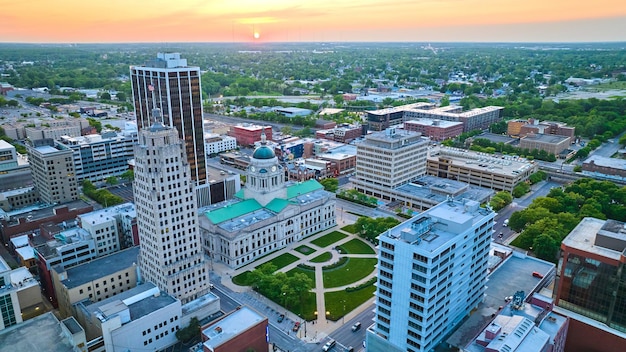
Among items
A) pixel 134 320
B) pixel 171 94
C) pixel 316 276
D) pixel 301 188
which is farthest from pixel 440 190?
pixel 134 320

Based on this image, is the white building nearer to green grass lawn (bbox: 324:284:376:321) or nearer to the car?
green grass lawn (bbox: 324:284:376:321)

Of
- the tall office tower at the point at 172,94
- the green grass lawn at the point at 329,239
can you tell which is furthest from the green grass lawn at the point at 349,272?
the tall office tower at the point at 172,94

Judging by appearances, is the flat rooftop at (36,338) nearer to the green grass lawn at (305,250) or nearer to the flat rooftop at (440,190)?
the green grass lawn at (305,250)

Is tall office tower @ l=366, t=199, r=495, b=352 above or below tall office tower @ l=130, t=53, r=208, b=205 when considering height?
below

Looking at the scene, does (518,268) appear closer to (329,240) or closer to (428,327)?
(428,327)

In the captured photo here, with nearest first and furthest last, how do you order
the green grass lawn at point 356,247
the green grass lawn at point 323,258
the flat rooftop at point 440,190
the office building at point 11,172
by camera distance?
the green grass lawn at point 323,258, the green grass lawn at point 356,247, the flat rooftop at point 440,190, the office building at point 11,172

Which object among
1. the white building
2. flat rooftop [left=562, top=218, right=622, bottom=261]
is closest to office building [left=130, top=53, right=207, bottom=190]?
the white building

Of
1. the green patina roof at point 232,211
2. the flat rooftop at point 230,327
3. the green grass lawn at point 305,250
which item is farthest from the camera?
the green grass lawn at point 305,250

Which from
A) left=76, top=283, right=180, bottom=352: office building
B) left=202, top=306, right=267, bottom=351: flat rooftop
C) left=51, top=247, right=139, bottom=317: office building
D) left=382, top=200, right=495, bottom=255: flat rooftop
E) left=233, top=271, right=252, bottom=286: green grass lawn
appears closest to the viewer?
left=382, top=200, right=495, bottom=255: flat rooftop
